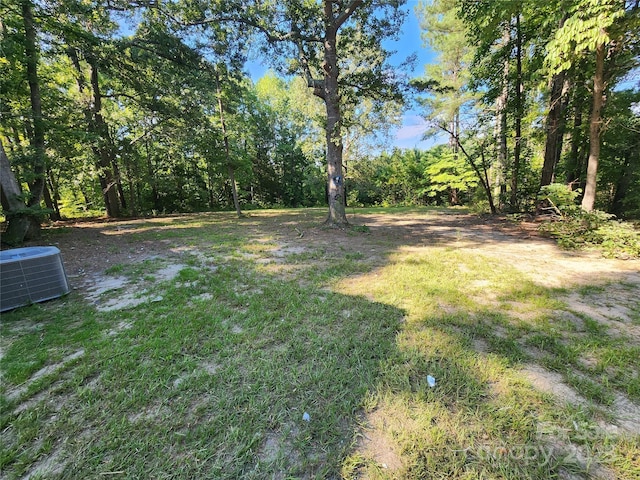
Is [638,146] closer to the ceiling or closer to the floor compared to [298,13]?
closer to the floor

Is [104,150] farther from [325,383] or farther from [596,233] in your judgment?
[596,233]

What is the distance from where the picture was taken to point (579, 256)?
415cm

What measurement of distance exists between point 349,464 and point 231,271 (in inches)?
119

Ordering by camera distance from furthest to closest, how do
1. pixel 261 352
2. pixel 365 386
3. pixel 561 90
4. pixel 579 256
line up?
1. pixel 561 90
2. pixel 579 256
3. pixel 261 352
4. pixel 365 386

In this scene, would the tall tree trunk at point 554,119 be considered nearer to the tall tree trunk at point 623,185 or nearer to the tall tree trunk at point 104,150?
the tall tree trunk at point 623,185

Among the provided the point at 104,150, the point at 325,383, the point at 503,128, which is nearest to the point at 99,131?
the point at 104,150

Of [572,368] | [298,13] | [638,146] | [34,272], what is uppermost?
[298,13]

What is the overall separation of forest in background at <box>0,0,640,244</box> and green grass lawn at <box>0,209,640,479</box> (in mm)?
4462

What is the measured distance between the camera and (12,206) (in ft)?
17.5

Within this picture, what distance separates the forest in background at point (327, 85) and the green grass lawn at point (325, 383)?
4462 millimetres

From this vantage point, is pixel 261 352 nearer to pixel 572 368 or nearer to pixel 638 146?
pixel 572 368

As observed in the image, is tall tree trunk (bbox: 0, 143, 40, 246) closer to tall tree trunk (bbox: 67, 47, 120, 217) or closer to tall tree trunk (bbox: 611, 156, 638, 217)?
tall tree trunk (bbox: 67, 47, 120, 217)

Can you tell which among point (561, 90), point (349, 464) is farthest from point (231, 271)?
point (561, 90)

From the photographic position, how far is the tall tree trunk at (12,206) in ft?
17.1
